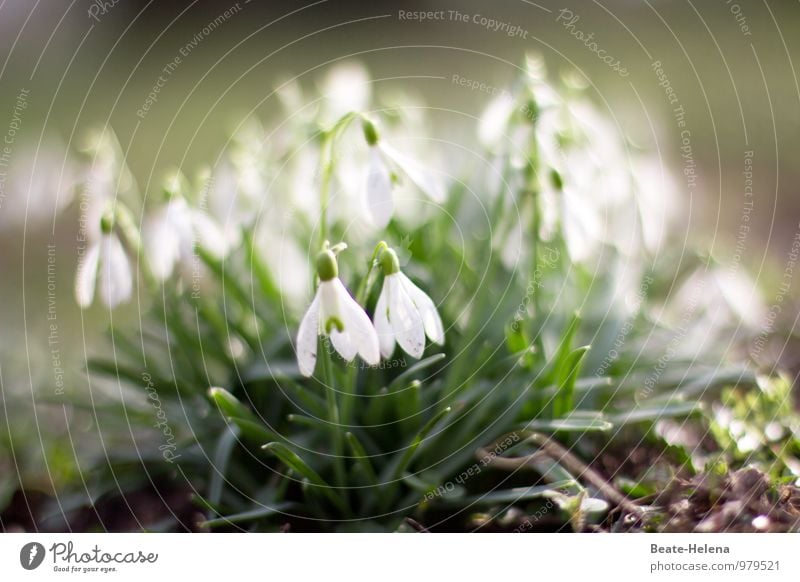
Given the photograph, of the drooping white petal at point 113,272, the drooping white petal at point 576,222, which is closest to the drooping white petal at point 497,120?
the drooping white petal at point 576,222

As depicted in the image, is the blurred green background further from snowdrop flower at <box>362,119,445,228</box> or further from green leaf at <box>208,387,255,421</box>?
snowdrop flower at <box>362,119,445,228</box>

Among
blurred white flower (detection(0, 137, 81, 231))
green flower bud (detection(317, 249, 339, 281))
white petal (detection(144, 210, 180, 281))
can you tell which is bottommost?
green flower bud (detection(317, 249, 339, 281))

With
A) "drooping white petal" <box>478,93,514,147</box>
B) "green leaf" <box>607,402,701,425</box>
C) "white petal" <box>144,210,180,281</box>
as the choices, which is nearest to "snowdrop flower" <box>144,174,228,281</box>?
"white petal" <box>144,210,180,281</box>

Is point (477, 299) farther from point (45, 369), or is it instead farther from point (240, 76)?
point (240, 76)

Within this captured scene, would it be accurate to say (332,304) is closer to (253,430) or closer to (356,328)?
(356,328)

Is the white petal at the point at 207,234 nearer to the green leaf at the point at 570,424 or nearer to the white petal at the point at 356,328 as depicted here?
the white petal at the point at 356,328

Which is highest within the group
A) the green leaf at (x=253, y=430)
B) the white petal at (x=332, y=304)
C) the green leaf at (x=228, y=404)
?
the white petal at (x=332, y=304)

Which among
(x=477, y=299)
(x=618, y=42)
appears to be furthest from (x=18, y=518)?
(x=618, y=42)

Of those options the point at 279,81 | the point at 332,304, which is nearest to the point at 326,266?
the point at 332,304
